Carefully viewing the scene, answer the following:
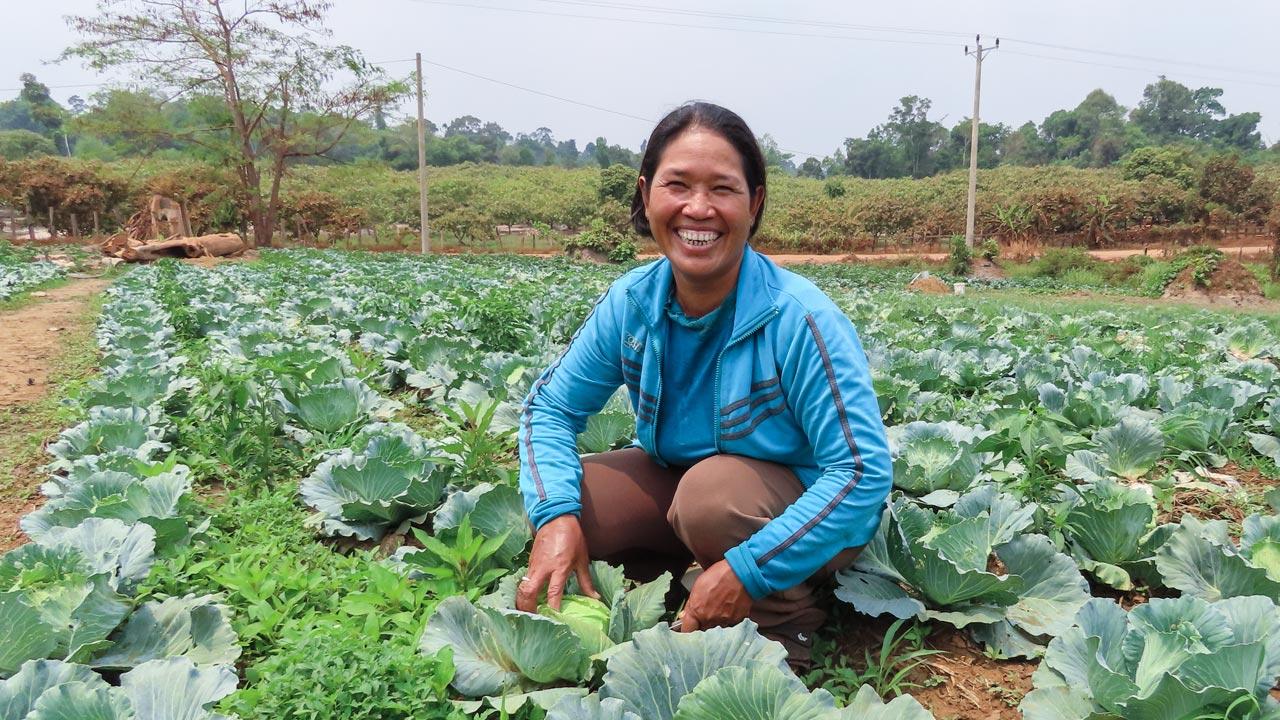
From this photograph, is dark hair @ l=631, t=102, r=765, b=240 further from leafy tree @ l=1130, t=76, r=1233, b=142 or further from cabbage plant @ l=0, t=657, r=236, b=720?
leafy tree @ l=1130, t=76, r=1233, b=142

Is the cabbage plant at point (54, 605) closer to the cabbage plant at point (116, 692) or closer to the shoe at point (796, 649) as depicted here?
the cabbage plant at point (116, 692)

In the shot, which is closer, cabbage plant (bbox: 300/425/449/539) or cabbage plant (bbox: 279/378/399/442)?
cabbage plant (bbox: 300/425/449/539)

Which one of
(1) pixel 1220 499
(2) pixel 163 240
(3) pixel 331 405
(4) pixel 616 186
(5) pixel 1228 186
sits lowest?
(1) pixel 1220 499

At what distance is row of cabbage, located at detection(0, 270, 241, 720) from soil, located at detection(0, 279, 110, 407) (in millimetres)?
2338

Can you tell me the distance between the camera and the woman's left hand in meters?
1.70

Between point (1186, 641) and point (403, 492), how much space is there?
84.2 inches

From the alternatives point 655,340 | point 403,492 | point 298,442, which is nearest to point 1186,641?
point 655,340

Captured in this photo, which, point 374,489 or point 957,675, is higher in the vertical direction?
point 374,489

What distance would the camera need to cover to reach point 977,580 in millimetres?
1872

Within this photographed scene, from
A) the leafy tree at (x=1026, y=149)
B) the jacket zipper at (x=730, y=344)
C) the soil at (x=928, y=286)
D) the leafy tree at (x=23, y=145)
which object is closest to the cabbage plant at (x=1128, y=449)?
the jacket zipper at (x=730, y=344)

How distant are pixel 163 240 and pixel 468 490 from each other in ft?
68.1

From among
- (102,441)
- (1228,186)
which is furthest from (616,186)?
(102,441)

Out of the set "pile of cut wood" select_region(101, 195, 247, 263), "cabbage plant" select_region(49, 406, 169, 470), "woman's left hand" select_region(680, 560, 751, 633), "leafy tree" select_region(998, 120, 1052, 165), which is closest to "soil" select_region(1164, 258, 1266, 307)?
"woman's left hand" select_region(680, 560, 751, 633)

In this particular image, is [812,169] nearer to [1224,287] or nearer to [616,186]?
[616,186]
